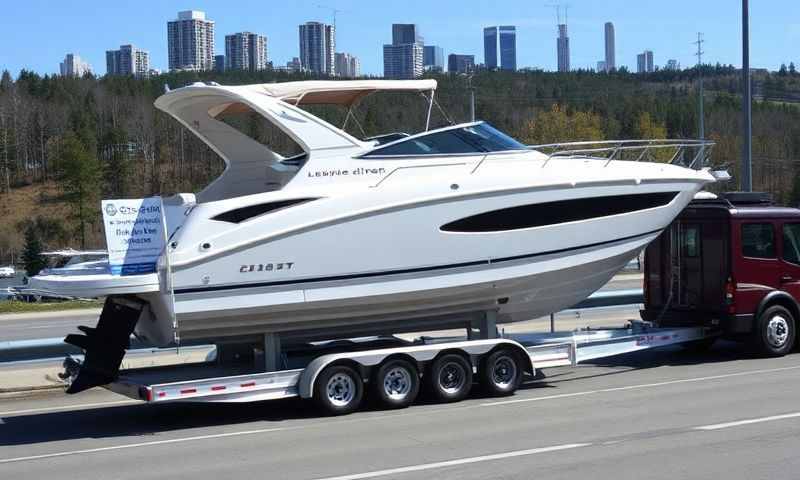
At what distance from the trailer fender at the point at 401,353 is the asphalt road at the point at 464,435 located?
0.50 meters

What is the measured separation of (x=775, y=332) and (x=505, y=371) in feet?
15.7

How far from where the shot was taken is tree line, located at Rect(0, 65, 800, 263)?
251ft

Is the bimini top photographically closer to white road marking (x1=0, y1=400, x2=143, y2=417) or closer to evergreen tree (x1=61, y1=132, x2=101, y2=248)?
white road marking (x1=0, y1=400, x2=143, y2=417)

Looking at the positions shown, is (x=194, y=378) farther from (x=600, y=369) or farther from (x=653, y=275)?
(x=653, y=275)

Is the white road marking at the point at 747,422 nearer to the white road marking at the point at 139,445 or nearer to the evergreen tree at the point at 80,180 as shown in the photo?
the white road marking at the point at 139,445

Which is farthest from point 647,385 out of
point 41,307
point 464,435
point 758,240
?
point 41,307

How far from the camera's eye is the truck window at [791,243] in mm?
15594

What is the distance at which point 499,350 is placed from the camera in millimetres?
13047

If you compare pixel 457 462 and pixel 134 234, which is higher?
pixel 134 234

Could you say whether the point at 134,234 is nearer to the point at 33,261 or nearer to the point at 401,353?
the point at 401,353

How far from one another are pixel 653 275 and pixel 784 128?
10185 cm

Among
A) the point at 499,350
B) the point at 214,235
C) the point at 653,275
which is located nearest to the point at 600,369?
the point at 653,275

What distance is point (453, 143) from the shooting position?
13508 mm

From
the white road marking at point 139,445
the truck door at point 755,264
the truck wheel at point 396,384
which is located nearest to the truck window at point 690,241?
the truck door at point 755,264
